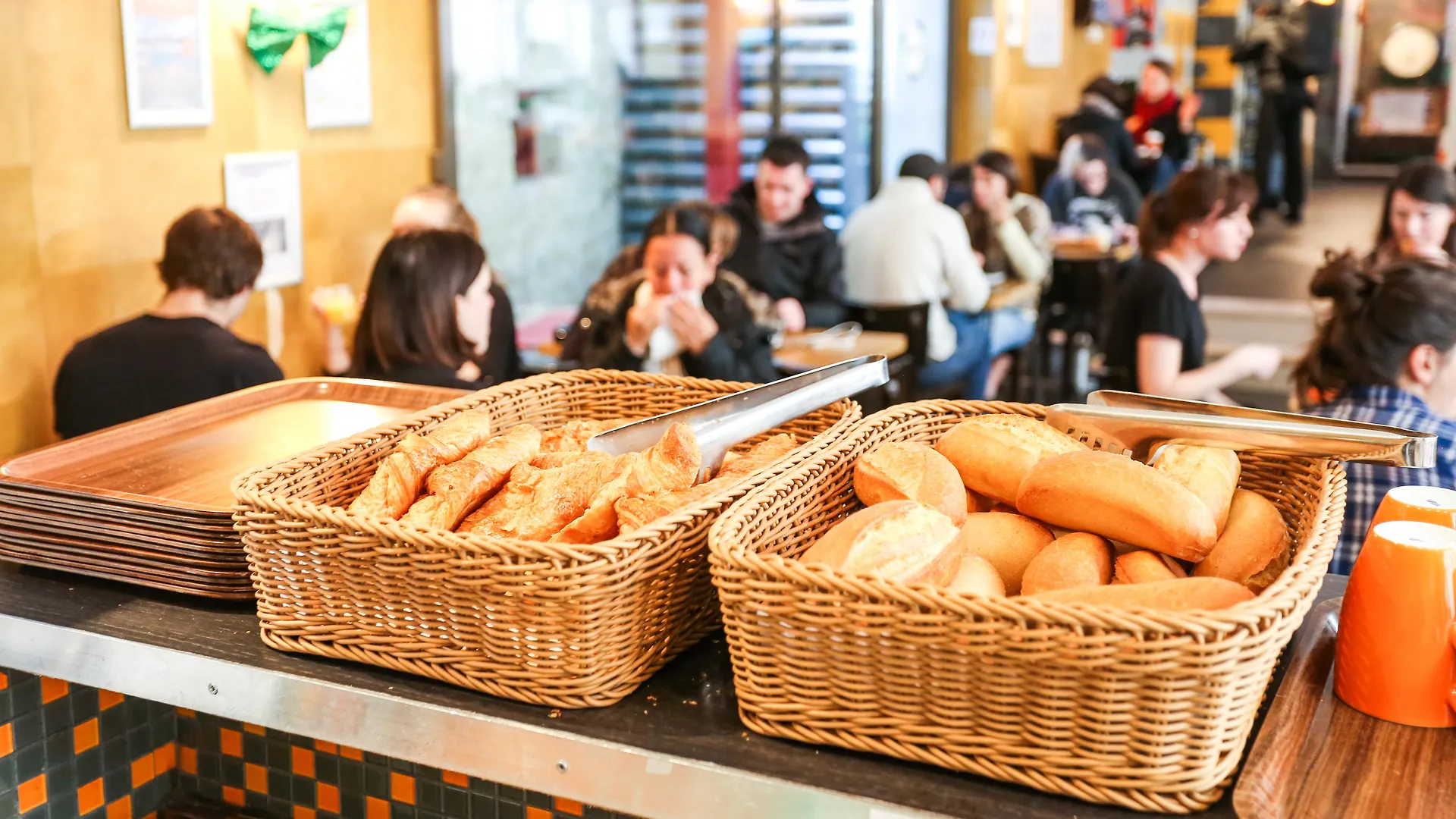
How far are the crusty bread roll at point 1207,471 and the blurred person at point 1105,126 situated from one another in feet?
25.2

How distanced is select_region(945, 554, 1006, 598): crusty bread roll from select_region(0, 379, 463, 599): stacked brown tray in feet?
2.64

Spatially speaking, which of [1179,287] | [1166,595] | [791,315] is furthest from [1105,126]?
[1166,595]

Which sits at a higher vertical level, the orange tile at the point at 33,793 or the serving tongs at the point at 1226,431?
the serving tongs at the point at 1226,431

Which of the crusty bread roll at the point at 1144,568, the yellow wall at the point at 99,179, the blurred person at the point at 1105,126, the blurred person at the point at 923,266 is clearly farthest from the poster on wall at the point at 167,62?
the blurred person at the point at 1105,126

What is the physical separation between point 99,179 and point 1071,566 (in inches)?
131

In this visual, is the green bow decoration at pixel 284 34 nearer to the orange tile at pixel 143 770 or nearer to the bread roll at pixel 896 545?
the orange tile at pixel 143 770

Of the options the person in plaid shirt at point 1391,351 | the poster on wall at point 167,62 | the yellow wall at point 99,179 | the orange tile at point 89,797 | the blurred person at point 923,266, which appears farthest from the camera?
the blurred person at point 923,266

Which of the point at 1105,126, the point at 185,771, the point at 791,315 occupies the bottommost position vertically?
the point at 185,771

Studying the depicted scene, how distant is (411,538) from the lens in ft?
3.99

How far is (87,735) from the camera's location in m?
1.88

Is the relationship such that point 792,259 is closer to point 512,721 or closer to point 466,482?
point 466,482

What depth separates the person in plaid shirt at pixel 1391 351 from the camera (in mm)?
2641

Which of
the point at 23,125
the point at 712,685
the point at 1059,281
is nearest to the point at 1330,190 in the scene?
the point at 1059,281

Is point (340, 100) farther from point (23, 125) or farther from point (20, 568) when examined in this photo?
point (20, 568)
